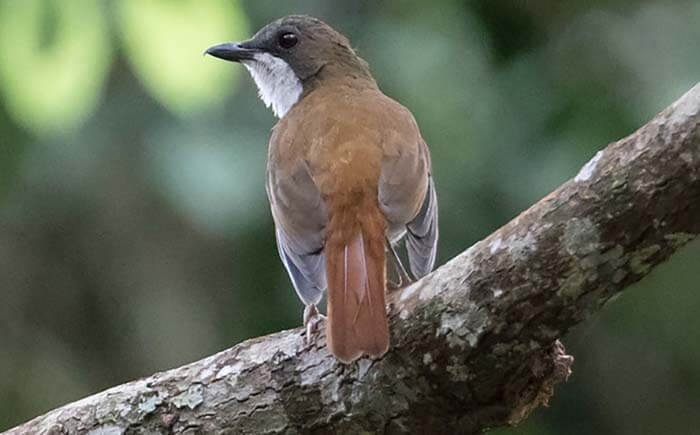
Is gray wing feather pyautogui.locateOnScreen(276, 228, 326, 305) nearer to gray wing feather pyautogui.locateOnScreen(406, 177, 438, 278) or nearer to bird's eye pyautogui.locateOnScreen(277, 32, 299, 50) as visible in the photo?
gray wing feather pyautogui.locateOnScreen(406, 177, 438, 278)

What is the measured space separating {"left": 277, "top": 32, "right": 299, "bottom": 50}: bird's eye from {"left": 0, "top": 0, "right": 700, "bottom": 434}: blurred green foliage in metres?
0.20

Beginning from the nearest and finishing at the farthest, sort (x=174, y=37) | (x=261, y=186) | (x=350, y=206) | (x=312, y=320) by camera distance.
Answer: (x=312, y=320) < (x=174, y=37) < (x=350, y=206) < (x=261, y=186)

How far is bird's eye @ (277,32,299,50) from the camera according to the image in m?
5.19

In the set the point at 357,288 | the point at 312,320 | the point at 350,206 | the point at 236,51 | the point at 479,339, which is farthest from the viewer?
the point at 236,51

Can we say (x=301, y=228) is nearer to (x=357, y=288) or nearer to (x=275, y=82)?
(x=357, y=288)

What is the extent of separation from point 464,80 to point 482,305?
2457mm

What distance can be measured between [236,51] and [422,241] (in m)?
1.46

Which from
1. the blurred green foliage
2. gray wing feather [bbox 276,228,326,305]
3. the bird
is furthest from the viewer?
the blurred green foliage


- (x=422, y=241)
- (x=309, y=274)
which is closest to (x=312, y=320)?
(x=309, y=274)

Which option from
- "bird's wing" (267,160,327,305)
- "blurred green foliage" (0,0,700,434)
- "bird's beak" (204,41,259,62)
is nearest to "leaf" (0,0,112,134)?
"blurred green foliage" (0,0,700,434)

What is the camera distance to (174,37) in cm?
371

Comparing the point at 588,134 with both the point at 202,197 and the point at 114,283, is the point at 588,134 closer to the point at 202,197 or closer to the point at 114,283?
the point at 202,197

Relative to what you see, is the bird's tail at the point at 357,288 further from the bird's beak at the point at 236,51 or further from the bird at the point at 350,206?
the bird's beak at the point at 236,51

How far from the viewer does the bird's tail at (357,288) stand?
3.25 m
